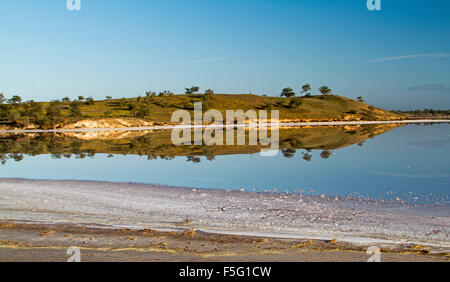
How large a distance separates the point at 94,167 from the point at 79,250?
19.3 meters

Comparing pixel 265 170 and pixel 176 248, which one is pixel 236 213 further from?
pixel 265 170

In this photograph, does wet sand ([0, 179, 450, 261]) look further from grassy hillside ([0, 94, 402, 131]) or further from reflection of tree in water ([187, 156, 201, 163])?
grassy hillside ([0, 94, 402, 131])

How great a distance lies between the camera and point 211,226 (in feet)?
39.0

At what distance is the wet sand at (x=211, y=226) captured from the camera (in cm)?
910

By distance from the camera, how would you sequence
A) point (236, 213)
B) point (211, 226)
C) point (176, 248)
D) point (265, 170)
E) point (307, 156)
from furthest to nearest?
point (307, 156) < point (265, 170) < point (236, 213) < point (211, 226) < point (176, 248)

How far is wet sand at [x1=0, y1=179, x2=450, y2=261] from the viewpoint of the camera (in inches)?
358

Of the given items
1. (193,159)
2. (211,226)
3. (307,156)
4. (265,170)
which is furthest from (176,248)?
(307,156)

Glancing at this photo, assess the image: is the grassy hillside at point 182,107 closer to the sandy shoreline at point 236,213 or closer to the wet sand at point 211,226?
the sandy shoreline at point 236,213

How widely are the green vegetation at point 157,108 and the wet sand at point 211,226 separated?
78737mm

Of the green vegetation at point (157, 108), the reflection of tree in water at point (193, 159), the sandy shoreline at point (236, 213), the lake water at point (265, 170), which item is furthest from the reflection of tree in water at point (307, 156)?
the green vegetation at point (157, 108)

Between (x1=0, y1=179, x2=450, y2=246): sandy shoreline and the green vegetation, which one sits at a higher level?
the green vegetation

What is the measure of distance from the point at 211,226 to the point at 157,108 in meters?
124

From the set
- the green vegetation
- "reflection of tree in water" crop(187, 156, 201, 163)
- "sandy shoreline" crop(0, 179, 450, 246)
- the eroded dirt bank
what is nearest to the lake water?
"reflection of tree in water" crop(187, 156, 201, 163)
